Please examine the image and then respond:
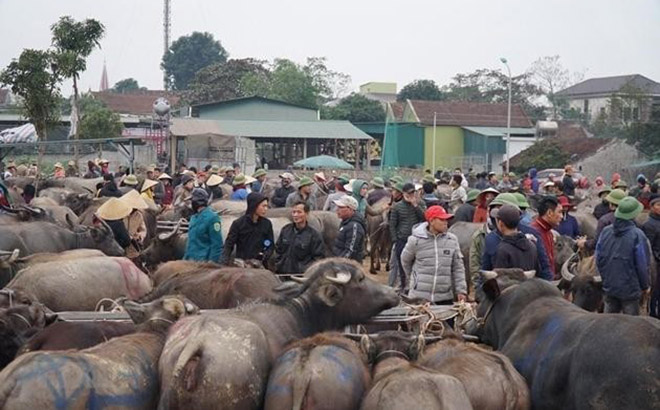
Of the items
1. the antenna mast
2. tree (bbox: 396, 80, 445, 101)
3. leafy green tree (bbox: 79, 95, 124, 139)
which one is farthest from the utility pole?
leafy green tree (bbox: 79, 95, 124, 139)

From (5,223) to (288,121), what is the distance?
42.0m

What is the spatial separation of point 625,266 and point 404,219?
432 cm

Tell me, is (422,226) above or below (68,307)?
above

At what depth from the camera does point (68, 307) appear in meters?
10.1

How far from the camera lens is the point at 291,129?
5172 centimetres

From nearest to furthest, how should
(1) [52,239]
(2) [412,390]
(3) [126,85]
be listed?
(2) [412,390] → (1) [52,239] → (3) [126,85]

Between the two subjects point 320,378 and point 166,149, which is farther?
point 166,149

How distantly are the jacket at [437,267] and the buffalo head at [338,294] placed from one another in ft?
5.19

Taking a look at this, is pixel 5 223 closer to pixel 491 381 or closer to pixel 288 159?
pixel 491 381

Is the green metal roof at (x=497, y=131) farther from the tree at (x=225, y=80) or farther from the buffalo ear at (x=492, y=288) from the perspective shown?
the buffalo ear at (x=492, y=288)

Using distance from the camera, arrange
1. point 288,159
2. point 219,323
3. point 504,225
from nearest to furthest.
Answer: point 219,323 < point 504,225 < point 288,159

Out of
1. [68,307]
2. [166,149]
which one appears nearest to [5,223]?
[68,307]

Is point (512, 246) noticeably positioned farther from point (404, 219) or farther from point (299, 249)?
point (404, 219)

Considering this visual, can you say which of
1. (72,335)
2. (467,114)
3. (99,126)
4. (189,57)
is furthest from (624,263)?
(189,57)
